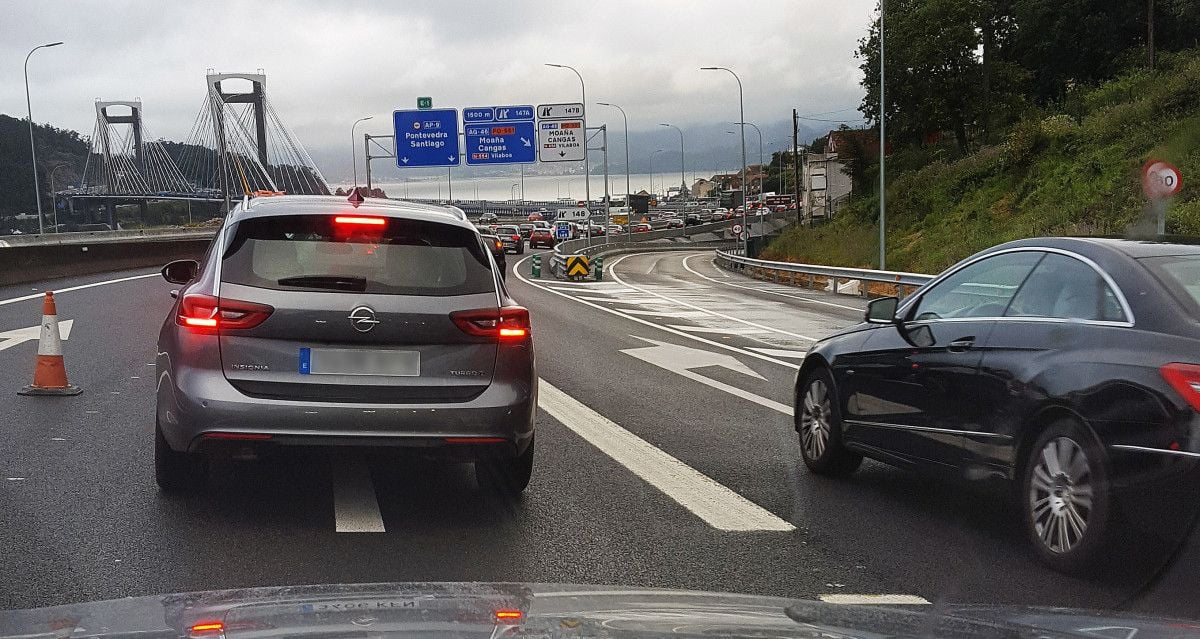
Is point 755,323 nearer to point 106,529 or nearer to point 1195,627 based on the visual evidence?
point 106,529

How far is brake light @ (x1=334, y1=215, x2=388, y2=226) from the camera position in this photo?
5.80 metres

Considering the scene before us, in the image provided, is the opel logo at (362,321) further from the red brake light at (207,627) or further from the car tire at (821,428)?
the red brake light at (207,627)

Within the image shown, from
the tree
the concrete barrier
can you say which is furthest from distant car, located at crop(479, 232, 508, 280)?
the tree

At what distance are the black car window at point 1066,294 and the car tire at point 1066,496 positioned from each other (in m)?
0.49

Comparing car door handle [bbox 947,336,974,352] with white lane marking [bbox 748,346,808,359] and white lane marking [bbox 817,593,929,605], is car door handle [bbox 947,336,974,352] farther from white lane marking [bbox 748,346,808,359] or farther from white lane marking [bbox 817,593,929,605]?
white lane marking [bbox 748,346,808,359]

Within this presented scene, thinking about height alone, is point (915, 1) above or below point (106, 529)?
above

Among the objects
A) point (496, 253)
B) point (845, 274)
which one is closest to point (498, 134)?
point (845, 274)

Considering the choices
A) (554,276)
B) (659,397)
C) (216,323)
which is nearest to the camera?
(216,323)

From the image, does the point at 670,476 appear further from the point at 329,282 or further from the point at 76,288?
the point at 76,288

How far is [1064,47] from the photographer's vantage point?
59500 mm

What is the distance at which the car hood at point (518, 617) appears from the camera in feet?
8.66

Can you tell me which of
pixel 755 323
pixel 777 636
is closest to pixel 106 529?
pixel 777 636

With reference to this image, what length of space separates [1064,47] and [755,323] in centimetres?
4671

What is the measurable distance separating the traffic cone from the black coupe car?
20.7 ft
